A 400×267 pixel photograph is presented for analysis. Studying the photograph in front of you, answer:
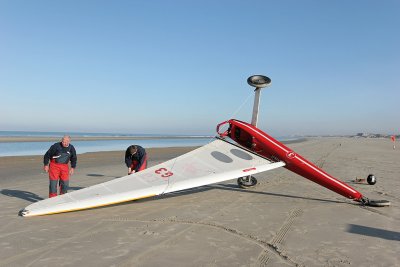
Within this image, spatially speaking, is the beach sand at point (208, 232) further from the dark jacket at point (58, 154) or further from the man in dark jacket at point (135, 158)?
the dark jacket at point (58, 154)

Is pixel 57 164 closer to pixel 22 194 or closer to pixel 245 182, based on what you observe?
pixel 22 194

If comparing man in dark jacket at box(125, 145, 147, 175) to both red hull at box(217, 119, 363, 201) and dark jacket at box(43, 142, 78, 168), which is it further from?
red hull at box(217, 119, 363, 201)

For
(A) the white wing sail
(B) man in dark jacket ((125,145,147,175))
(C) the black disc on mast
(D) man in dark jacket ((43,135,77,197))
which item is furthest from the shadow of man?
(C) the black disc on mast

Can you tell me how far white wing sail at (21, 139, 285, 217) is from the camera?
686cm

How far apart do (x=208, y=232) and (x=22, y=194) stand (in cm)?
667

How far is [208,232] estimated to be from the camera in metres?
6.23

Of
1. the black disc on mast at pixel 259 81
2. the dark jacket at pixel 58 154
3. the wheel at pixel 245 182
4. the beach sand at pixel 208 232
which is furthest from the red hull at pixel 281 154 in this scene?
the dark jacket at pixel 58 154

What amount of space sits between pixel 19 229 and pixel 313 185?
32.4 ft

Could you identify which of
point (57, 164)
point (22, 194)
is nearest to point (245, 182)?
point (57, 164)

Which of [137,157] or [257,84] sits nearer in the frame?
[137,157]

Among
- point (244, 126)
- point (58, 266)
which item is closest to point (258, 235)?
point (58, 266)

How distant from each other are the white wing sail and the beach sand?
384 millimetres

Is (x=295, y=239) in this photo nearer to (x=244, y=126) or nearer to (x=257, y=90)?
(x=244, y=126)

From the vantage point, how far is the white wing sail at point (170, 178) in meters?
6.86
